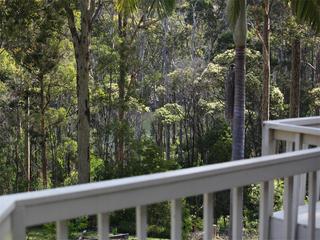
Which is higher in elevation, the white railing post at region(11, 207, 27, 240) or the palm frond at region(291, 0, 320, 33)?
the palm frond at region(291, 0, 320, 33)

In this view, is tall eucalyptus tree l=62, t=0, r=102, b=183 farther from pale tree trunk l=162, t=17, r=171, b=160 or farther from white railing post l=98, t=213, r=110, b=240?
pale tree trunk l=162, t=17, r=171, b=160

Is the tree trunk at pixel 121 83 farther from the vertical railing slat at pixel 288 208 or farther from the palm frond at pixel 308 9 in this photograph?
the vertical railing slat at pixel 288 208

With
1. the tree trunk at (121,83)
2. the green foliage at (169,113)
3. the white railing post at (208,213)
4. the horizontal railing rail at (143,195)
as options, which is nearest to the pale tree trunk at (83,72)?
the tree trunk at (121,83)

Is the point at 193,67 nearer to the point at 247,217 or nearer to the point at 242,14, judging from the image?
the point at 247,217

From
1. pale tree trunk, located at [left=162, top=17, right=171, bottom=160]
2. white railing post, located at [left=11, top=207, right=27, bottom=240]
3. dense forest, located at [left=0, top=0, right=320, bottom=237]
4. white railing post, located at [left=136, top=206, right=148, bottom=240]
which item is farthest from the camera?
pale tree trunk, located at [left=162, top=17, right=171, bottom=160]

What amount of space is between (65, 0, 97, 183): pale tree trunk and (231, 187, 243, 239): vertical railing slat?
1224cm

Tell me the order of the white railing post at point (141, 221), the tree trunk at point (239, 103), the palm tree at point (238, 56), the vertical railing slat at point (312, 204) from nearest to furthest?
the white railing post at point (141, 221) → the vertical railing slat at point (312, 204) → the palm tree at point (238, 56) → the tree trunk at point (239, 103)

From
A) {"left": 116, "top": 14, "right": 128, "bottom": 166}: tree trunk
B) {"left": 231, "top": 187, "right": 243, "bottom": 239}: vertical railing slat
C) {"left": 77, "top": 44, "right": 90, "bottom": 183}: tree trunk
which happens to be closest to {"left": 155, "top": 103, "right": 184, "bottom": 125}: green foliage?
{"left": 116, "top": 14, "right": 128, "bottom": 166}: tree trunk

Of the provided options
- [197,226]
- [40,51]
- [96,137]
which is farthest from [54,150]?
[197,226]

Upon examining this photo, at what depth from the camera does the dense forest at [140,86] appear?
1445 centimetres

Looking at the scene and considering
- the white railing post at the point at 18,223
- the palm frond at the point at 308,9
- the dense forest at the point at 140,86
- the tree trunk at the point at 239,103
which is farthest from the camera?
the dense forest at the point at 140,86

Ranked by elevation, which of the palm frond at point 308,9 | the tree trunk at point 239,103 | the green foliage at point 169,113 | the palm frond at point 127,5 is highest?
the palm frond at point 127,5

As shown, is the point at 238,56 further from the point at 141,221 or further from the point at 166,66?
the point at 166,66

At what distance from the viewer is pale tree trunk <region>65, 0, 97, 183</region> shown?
13883 millimetres
